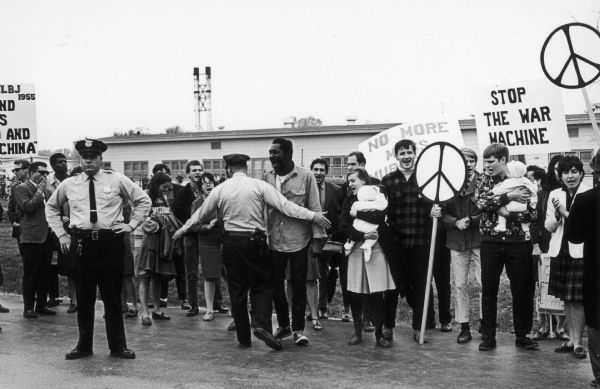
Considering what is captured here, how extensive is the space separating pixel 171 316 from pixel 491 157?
5238 mm

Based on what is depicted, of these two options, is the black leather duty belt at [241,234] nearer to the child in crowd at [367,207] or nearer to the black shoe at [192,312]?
the child in crowd at [367,207]

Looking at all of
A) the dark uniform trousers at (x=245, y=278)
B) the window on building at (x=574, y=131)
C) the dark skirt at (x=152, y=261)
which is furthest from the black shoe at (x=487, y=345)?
the window on building at (x=574, y=131)

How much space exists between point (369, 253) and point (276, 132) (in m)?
32.1

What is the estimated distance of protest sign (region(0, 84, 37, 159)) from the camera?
1348 centimetres

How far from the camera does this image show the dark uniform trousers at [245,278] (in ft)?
27.3

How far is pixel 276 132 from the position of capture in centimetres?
4028

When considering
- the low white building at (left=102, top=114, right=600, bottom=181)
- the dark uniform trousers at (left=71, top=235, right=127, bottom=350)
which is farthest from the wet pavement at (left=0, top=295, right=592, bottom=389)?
the low white building at (left=102, top=114, right=600, bottom=181)

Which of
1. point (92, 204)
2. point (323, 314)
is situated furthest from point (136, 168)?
point (92, 204)

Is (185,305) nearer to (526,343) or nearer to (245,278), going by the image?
(245,278)

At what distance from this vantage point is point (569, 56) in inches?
286

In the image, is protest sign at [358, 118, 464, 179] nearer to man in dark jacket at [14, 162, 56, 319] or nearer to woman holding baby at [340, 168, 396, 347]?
woman holding baby at [340, 168, 396, 347]

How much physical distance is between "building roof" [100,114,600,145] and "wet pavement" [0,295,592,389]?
86.8 feet

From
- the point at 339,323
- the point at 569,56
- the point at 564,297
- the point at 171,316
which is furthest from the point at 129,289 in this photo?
the point at 569,56

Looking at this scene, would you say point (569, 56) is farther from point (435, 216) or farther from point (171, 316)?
point (171, 316)
